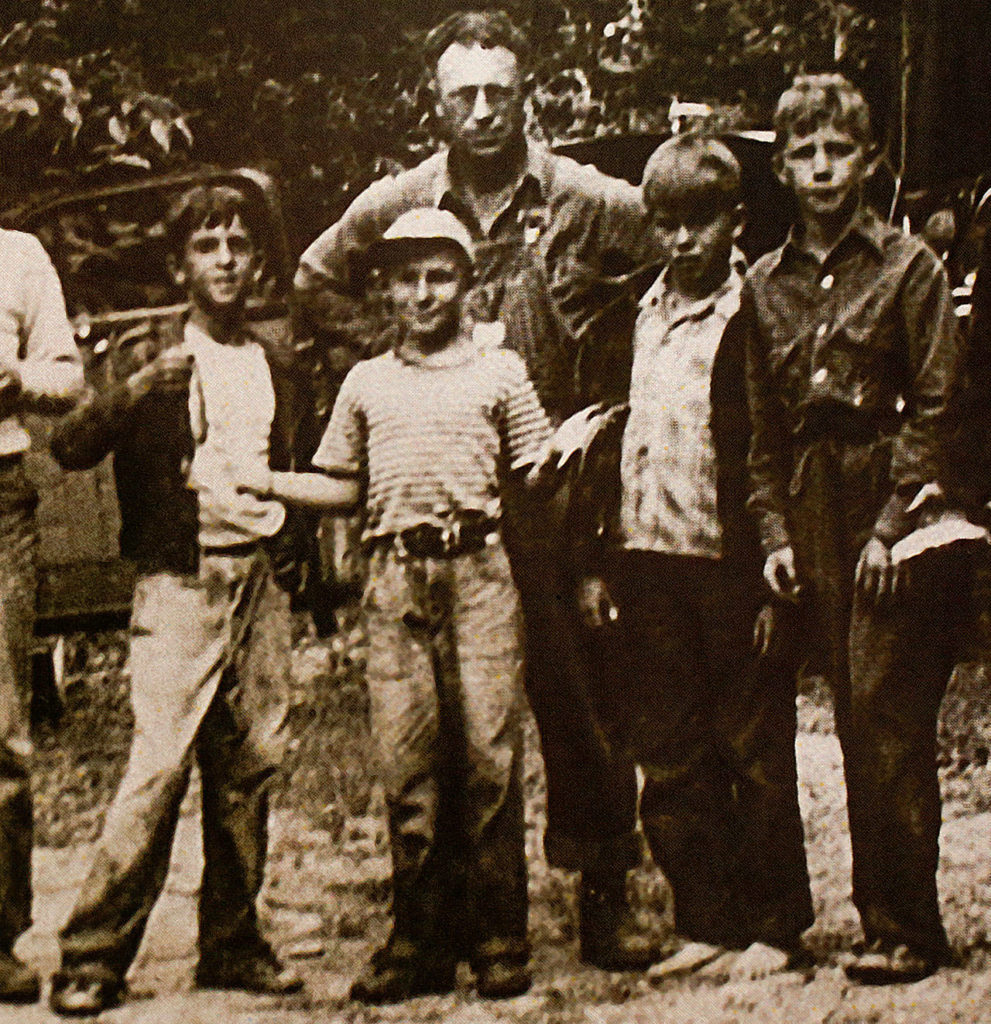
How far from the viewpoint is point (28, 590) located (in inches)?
147

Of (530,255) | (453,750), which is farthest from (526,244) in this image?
(453,750)

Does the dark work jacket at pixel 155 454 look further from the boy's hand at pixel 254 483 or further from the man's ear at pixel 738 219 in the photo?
the man's ear at pixel 738 219

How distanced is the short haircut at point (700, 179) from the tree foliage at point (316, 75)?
0.57ft

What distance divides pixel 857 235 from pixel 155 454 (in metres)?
2.06

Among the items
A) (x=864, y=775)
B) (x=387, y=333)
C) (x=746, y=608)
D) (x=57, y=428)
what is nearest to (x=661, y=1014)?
Result: (x=864, y=775)

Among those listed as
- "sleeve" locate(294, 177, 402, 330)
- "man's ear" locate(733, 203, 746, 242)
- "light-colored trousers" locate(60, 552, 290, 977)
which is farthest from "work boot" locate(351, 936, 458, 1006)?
"man's ear" locate(733, 203, 746, 242)

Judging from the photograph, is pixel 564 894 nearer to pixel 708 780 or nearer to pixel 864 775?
pixel 708 780

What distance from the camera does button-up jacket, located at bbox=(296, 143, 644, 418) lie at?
386 cm

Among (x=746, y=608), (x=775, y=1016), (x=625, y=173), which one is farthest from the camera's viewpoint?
(x=625, y=173)

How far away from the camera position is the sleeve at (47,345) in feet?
12.4

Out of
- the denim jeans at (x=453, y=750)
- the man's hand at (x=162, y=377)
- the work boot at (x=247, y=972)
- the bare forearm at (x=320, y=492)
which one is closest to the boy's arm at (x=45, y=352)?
the man's hand at (x=162, y=377)

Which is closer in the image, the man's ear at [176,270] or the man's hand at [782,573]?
the man's hand at [782,573]

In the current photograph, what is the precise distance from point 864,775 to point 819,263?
4.66ft

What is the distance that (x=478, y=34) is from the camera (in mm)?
3949
